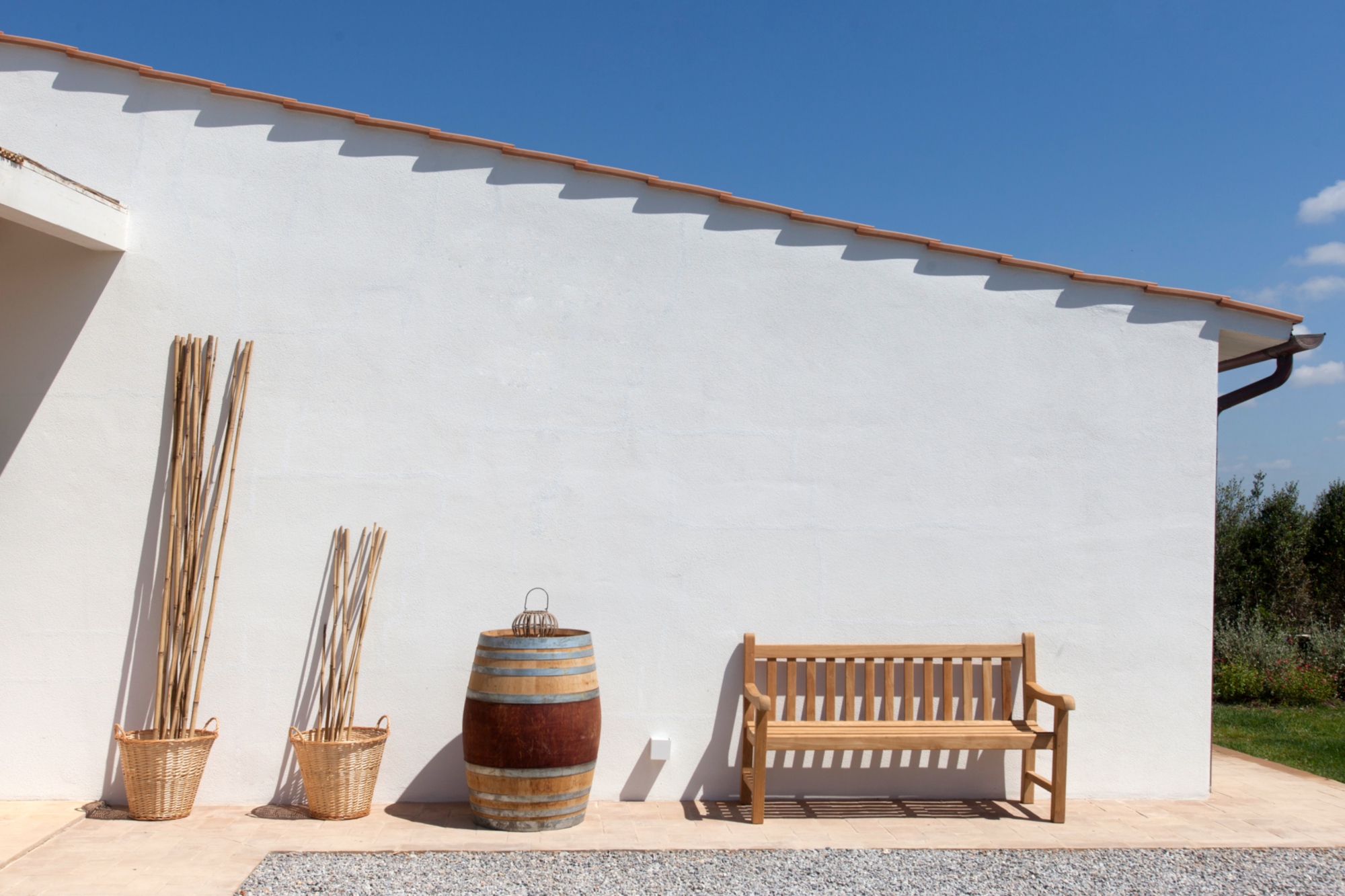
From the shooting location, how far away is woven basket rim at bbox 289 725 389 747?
4219 mm

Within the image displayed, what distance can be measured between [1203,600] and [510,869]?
11.1ft

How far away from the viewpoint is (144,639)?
4.48m

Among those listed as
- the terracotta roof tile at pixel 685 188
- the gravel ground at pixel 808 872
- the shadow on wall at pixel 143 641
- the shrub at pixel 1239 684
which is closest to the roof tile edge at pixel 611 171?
the terracotta roof tile at pixel 685 188

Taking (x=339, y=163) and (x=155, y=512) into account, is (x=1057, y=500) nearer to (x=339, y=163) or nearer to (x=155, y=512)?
(x=339, y=163)

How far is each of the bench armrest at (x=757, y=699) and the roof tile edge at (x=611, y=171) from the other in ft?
7.06

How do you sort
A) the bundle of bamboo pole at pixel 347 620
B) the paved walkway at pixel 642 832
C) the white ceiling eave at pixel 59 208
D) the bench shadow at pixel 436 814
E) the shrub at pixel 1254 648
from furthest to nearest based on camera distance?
the shrub at pixel 1254 648, the bundle of bamboo pole at pixel 347 620, the bench shadow at pixel 436 814, the white ceiling eave at pixel 59 208, the paved walkway at pixel 642 832

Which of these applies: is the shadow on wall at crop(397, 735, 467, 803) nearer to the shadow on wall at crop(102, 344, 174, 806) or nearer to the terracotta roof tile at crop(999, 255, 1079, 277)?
the shadow on wall at crop(102, 344, 174, 806)

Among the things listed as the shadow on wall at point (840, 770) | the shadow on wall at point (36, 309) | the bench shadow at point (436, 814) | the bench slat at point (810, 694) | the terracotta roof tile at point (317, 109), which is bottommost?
the bench shadow at point (436, 814)

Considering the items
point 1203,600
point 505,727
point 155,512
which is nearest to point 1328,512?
point 1203,600

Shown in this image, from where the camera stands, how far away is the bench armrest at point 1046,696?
14.0ft

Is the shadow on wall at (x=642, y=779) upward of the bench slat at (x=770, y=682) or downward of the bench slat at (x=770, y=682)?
downward

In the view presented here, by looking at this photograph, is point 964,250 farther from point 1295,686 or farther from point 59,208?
point 1295,686

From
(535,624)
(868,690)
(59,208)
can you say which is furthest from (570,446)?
(59,208)

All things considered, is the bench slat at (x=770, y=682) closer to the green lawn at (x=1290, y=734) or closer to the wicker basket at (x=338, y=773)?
the wicker basket at (x=338, y=773)
